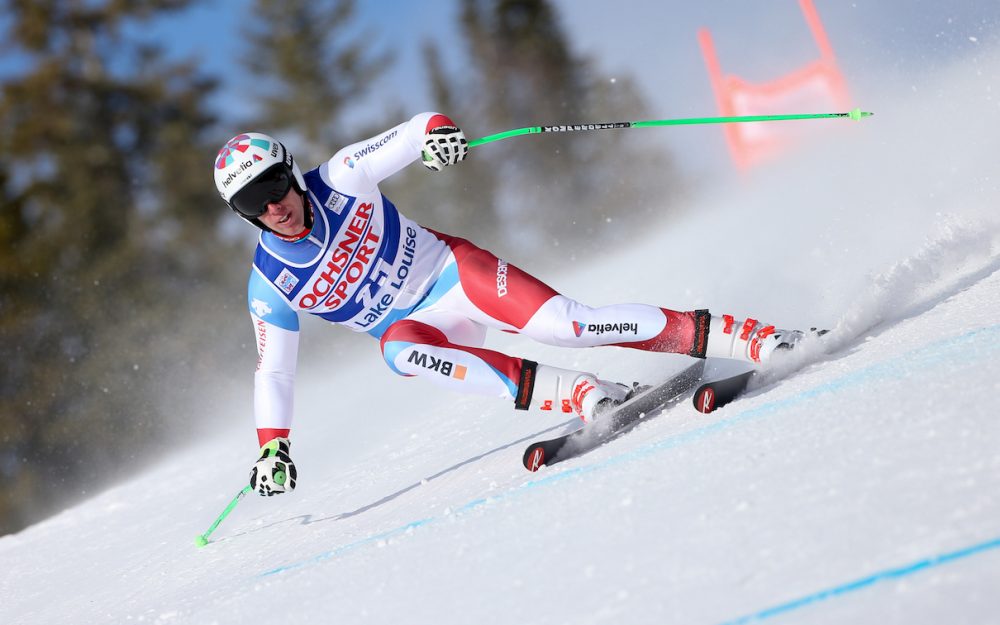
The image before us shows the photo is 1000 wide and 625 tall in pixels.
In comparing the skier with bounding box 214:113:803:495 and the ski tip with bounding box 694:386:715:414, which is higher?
the skier with bounding box 214:113:803:495

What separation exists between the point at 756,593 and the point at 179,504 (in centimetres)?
419

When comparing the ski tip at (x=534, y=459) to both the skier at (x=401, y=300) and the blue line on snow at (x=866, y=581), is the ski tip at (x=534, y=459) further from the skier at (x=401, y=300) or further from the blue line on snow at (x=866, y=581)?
the blue line on snow at (x=866, y=581)

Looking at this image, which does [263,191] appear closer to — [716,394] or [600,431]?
[600,431]

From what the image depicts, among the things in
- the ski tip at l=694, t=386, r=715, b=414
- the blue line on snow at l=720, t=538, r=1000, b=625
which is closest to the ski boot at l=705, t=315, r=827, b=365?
the ski tip at l=694, t=386, r=715, b=414

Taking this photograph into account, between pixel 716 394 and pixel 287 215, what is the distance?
154cm

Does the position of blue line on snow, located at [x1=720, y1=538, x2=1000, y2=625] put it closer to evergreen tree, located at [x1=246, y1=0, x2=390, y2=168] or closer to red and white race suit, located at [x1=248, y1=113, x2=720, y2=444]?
red and white race suit, located at [x1=248, y1=113, x2=720, y2=444]

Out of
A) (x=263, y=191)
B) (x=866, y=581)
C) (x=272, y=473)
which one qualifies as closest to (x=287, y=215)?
(x=263, y=191)

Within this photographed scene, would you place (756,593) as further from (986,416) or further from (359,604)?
(359,604)

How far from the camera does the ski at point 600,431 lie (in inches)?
130

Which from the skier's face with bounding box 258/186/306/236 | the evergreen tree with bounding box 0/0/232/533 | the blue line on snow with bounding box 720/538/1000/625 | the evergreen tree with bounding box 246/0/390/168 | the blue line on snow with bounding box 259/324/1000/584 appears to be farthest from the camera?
the evergreen tree with bounding box 246/0/390/168

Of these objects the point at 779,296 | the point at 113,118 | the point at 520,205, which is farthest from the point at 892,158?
the point at 113,118

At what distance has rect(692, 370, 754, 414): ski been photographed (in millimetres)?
3174

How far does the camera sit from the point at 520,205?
20.9 metres

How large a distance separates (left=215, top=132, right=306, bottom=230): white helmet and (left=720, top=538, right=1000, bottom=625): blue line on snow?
2.23 m
